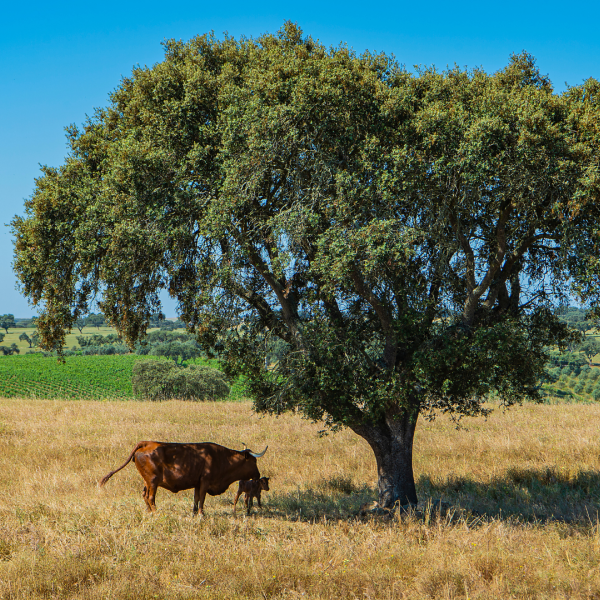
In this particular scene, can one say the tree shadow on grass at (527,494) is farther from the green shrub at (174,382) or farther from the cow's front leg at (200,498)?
the green shrub at (174,382)

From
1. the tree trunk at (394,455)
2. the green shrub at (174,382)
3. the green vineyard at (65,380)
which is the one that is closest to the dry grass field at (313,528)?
the tree trunk at (394,455)

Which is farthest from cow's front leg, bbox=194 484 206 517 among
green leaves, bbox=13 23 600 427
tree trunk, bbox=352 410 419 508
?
tree trunk, bbox=352 410 419 508

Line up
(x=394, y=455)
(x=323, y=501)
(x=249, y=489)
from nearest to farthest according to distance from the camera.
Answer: (x=249, y=489) < (x=394, y=455) < (x=323, y=501)

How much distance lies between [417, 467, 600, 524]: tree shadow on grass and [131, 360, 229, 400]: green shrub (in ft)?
108

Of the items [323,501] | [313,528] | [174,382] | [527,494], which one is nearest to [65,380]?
[174,382]

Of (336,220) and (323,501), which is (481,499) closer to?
(323,501)

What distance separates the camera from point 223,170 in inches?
413

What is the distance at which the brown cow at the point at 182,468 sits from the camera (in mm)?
9828

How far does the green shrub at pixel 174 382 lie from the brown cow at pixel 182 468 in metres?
36.0

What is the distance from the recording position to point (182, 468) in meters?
9.88

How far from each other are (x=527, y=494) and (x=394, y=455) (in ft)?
15.0

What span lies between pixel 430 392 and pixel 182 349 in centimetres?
9796

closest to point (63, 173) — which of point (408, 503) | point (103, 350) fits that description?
point (408, 503)

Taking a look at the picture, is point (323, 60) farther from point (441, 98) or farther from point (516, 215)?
point (516, 215)
